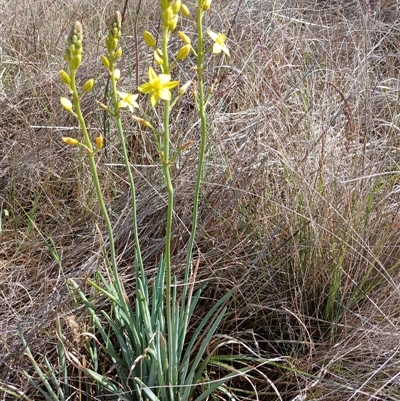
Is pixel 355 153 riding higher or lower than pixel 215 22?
lower

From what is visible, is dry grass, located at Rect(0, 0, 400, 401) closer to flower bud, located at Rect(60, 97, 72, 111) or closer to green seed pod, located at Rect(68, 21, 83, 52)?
flower bud, located at Rect(60, 97, 72, 111)

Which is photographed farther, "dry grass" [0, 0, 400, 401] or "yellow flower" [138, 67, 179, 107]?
"dry grass" [0, 0, 400, 401]

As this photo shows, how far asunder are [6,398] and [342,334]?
999 mm

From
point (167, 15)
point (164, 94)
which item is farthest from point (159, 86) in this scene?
point (167, 15)

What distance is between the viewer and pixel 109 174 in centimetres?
226

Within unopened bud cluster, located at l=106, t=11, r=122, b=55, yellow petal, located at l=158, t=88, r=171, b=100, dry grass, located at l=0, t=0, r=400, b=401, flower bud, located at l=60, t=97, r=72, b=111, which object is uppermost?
unopened bud cluster, located at l=106, t=11, r=122, b=55

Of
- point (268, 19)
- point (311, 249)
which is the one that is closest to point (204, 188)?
point (311, 249)

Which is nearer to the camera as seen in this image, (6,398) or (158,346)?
(158,346)

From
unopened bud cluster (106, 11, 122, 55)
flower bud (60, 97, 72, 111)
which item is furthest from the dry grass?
unopened bud cluster (106, 11, 122, 55)

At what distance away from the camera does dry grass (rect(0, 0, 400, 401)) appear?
167 cm

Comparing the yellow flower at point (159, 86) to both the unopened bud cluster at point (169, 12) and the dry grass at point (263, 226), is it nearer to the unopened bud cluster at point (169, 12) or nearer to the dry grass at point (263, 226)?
the unopened bud cluster at point (169, 12)

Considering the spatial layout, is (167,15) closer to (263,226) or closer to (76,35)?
(76,35)

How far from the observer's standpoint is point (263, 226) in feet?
6.38

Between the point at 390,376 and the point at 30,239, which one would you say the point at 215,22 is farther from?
the point at 390,376
